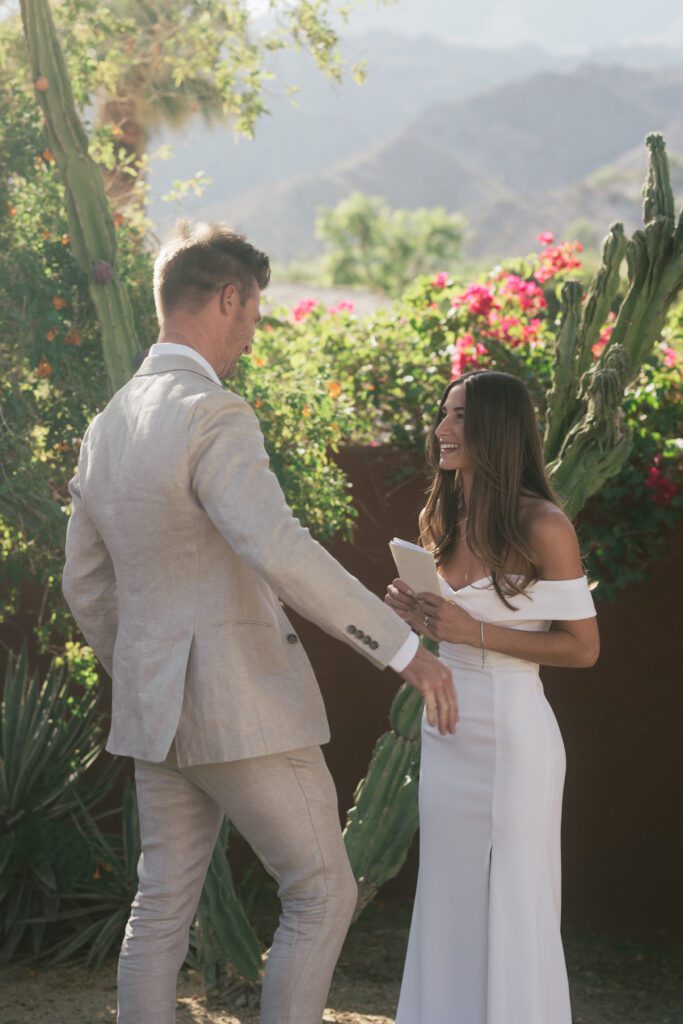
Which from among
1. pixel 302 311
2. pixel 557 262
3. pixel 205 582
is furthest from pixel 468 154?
pixel 205 582

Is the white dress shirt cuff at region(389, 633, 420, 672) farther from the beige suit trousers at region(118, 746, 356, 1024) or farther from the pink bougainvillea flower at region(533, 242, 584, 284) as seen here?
the pink bougainvillea flower at region(533, 242, 584, 284)

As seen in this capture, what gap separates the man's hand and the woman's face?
794 millimetres

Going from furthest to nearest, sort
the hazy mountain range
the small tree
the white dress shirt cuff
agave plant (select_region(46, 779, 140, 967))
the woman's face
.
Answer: the hazy mountain range
the small tree
agave plant (select_region(46, 779, 140, 967))
the woman's face
the white dress shirt cuff

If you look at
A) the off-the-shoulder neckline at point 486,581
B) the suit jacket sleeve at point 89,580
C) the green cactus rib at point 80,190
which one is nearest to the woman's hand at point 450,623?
the off-the-shoulder neckline at point 486,581

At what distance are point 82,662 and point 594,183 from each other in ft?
426

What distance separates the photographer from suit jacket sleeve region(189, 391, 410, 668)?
2.72m

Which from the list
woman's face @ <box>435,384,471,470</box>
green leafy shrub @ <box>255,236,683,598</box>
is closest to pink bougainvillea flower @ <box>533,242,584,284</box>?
green leafy shrub @ <box>255,236,683,598</box>

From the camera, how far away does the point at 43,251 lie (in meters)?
4.86

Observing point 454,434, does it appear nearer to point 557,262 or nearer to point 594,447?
point 594,447

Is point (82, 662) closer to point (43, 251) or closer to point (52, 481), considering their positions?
point (52, 481)

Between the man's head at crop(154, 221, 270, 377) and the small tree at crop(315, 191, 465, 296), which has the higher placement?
the small tree at crop(315, 191, 465, 296)

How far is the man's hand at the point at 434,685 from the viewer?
9.38ft

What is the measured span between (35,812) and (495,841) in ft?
8.51

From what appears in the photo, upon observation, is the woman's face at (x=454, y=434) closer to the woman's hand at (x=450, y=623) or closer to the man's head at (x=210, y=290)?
the woman's hand at (x=450, y=623)
